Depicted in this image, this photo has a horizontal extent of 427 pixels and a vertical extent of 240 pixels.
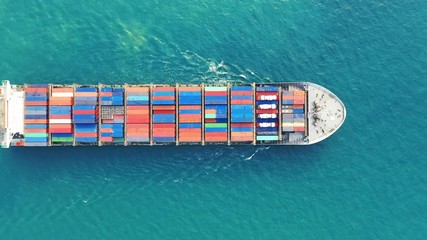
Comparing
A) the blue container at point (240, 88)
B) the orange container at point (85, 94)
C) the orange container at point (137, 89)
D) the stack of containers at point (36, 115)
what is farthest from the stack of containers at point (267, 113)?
the stack of containers at point (36, 115)

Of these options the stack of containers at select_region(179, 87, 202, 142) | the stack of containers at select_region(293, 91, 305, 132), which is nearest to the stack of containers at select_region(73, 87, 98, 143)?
the stack of containers at select_region(179, 87, 202, 142)

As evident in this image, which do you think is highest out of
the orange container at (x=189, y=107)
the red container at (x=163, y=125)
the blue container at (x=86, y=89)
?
the blue container at (x=86, y=89)

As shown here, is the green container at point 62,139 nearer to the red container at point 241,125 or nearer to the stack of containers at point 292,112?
the red container at point 241,125

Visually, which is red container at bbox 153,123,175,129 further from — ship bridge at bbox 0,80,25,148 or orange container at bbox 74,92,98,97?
ship bridge at bbox 0,80,25,148

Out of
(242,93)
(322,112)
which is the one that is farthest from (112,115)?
(322,112)

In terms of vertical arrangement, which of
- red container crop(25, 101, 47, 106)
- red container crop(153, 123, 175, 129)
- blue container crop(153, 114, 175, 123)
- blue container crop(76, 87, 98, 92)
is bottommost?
red container crop(153, 123, 175, 129)

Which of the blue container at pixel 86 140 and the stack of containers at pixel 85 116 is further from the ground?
the stack of containers at pixel 85 116

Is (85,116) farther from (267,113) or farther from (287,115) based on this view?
(287,115)
